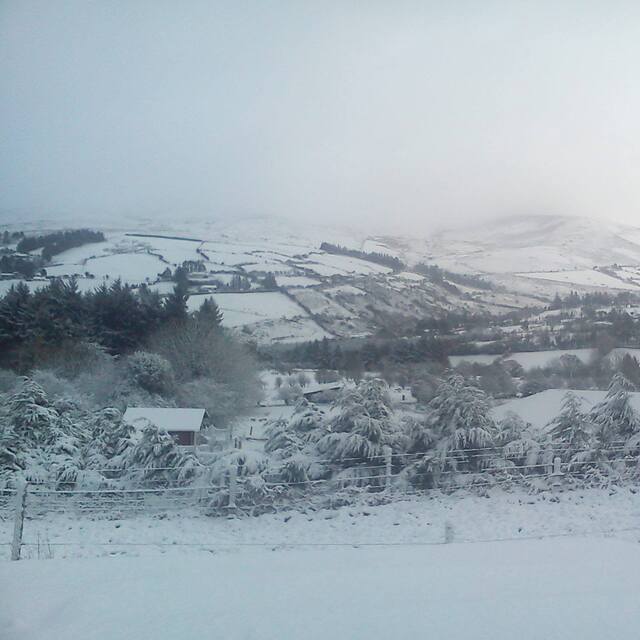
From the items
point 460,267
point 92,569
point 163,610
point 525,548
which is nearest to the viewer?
point 163,610

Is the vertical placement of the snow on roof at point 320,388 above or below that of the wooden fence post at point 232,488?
above

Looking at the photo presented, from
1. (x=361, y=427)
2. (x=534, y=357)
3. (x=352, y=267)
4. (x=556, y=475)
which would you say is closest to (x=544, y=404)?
(x=534, y=357)

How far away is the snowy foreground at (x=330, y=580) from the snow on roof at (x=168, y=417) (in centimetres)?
326

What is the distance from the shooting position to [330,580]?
589 cm

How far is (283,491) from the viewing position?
35.3 feet

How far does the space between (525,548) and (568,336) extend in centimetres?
831

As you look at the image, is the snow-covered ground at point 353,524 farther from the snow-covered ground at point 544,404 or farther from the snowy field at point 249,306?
the snowy field at point 249,306

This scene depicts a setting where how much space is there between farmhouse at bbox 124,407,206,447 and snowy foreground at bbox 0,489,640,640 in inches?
118

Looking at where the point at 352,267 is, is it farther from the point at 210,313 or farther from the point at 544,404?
the point at 544,404

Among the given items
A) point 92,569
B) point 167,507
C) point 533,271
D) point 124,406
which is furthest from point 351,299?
point 92,569

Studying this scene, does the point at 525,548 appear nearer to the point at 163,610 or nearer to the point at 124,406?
the point at 163,610

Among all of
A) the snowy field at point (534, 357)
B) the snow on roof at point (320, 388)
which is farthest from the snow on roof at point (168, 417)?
the snowy field at point (534, 357)

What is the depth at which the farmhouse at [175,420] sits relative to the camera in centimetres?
1234

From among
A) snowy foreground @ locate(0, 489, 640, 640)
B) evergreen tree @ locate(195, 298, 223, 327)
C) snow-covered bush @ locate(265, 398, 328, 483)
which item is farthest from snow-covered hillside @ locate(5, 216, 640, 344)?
snowy foreground @ locate(0, 489, 640, 640)
